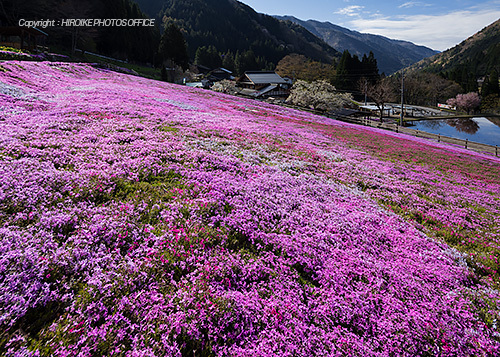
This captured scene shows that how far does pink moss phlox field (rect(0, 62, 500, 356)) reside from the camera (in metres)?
3.65

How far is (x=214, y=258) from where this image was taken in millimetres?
5148

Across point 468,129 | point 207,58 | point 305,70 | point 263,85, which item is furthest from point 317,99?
point 207,58

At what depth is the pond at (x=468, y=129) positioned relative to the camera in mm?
63438

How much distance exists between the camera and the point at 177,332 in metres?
3.58

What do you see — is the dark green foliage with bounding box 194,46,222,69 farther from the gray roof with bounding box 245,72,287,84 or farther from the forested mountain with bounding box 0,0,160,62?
the forested mountain with bounding box 0,0,160,62

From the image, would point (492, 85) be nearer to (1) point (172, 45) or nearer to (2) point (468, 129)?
(2) point (468, 129)

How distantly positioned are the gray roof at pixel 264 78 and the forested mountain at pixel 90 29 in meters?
44.5

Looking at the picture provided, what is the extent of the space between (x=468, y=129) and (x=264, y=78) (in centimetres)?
8040

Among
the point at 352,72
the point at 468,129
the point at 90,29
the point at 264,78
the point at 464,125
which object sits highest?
the point at 352,72

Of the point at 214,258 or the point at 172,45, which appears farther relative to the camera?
the point at 172,45

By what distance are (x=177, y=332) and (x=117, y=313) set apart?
974 millimetres

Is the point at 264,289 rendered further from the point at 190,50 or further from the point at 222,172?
the point at 190,50

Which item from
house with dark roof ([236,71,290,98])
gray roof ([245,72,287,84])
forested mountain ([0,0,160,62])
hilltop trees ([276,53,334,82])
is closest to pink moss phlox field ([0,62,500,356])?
forested mountain ([0,0,160,62])

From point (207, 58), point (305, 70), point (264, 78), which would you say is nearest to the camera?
point (264, 78)
